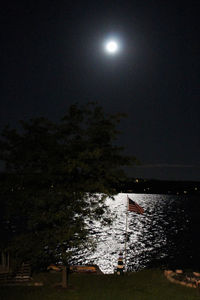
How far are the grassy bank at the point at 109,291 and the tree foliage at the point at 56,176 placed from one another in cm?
166

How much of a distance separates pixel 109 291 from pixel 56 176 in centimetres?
653

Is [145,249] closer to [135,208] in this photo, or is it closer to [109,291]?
[135,208]

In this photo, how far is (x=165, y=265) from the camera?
4716 cm

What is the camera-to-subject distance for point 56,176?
1452 cm

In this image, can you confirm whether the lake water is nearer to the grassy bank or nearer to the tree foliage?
the grassy bank

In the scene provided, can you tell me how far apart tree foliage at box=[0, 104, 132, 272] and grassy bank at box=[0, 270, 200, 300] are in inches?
65.5

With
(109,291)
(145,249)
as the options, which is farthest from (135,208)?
(145,249)

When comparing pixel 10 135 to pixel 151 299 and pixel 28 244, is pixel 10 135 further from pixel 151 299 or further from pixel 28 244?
pixel 151 299

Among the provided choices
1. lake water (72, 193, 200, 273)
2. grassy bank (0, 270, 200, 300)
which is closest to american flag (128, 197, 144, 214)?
grassy bank (0, 270, 200, 300)

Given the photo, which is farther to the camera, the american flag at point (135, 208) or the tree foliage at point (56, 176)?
the american flag at point (135, 208)

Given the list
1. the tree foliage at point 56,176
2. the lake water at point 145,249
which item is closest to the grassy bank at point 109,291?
the tree foliage at point 56,176

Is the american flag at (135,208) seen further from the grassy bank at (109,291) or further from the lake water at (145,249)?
the lake water at (145,249)

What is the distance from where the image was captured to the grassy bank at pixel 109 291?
1427cm

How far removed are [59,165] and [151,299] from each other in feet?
24.1
